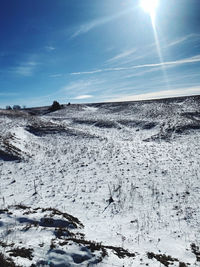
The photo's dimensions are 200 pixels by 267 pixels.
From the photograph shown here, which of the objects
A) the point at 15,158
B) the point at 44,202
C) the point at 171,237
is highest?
the point at 15,158

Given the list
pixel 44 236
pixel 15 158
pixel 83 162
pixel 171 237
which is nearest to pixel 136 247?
pixel 171 237

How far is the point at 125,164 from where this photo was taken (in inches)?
525

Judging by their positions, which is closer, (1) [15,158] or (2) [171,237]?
(2) [171,237]

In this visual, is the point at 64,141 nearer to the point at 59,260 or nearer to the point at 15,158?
the point at 15,158

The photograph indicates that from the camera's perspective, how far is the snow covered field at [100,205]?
15.5 feet

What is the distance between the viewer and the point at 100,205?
8.26m

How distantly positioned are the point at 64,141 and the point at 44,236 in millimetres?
15975

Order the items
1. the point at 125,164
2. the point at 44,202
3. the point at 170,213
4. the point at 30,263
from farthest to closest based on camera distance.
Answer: the point at 125,164
the point at 44,202
the point at 170,213
the point at 30,263

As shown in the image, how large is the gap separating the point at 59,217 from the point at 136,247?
9.91 feet

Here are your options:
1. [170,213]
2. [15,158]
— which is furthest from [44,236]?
[15,158]

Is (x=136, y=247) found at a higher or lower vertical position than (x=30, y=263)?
lower

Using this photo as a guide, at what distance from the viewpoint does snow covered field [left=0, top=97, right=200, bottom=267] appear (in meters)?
4.73

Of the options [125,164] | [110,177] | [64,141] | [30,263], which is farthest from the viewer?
[64,141]

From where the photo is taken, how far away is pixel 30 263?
3.95m
